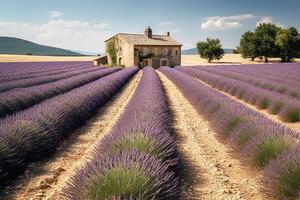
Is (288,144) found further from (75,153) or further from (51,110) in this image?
(51,110)

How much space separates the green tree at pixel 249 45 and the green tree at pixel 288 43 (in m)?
3.14

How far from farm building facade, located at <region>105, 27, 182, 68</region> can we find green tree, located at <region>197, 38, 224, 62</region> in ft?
44.4

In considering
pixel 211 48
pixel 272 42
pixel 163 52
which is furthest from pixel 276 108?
pixel 211 48

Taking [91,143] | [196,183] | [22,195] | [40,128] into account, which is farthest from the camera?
[91,143]

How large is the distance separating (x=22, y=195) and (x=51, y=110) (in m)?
2.63

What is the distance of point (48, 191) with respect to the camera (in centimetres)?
345

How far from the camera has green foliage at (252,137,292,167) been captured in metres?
3.69

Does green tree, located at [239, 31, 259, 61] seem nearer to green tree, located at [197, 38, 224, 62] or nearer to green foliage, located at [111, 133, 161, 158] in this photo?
green tree, located at [197, 38, 224, 62]

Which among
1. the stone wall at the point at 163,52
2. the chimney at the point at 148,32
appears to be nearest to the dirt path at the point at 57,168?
the stone wall at the point at 163,52

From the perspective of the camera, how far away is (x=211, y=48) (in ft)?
182

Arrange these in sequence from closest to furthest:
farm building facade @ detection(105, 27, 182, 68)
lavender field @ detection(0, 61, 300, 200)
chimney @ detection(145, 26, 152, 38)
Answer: lavender field @ detection(0, 61, 300, 200) < farm building facade @ detection(105, 27, 182, 68) < chimney @ detection(145, 26, 152, 38)

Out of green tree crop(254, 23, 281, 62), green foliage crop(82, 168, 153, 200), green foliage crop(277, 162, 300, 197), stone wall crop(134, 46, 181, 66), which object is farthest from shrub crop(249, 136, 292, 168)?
green tree crop(254, 23, 281, 62)

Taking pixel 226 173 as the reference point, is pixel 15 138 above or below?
above

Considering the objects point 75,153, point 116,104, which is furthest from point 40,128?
point 116,104
